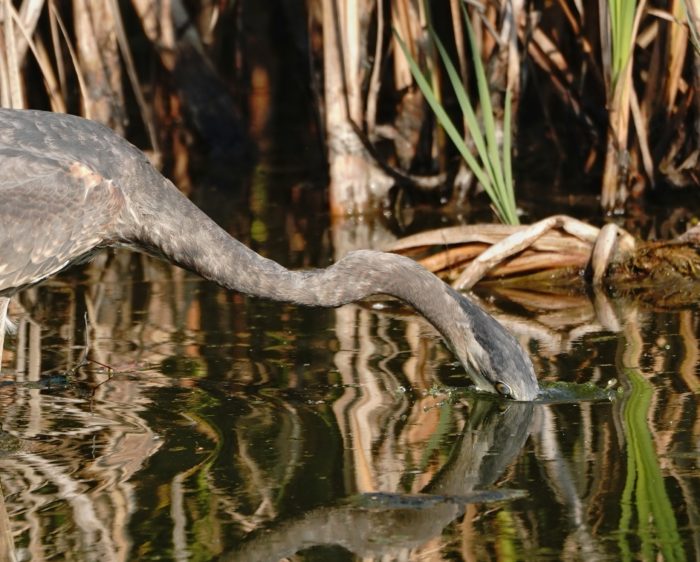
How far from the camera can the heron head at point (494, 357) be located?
6.07 metres

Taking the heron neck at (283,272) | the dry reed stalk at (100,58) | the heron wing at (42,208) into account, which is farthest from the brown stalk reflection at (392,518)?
the dry reed stalk at (100,58)

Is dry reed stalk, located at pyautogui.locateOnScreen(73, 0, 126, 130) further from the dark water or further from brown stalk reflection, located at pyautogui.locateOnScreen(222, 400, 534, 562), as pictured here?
brown stalk reflection, located at pyautogui.locateOnScreen(222, 400, 534, 562)

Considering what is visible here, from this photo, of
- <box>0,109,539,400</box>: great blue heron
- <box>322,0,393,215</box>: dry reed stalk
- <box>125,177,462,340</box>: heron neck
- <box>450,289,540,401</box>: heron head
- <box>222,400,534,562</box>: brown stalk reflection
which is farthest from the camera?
<box>322,0,393,215</box>: dry reed stalk

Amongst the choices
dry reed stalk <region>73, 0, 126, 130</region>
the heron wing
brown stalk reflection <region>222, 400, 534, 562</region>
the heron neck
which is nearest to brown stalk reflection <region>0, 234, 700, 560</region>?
brown stalk reflection <region>222, 400, 534, 562</region>

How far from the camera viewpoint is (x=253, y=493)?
5.02 meters

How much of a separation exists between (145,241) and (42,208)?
544mm

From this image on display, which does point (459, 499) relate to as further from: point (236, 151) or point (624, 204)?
point (236, 151)

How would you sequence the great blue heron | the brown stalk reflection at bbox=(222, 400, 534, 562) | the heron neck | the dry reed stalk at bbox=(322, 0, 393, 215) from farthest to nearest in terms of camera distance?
the dry reed stalk at bbox=(322, 0, 393, 215), the heron neck, the great blue heron, the brown stalk reflection at bbox=(222, 400, 534, 562)

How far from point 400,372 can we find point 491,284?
191 cm

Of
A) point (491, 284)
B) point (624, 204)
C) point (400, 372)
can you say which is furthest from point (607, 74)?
point (400, 372)

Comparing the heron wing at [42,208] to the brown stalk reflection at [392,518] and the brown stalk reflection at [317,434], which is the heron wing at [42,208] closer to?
the brown stalk reflection at [317,434]

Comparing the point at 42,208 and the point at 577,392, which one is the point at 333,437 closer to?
the point at 577,392

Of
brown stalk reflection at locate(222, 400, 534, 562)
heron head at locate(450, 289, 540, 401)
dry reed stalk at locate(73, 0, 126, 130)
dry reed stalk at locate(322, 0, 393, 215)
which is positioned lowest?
brown stalk reflection at locate(222, 400, 534, 562)

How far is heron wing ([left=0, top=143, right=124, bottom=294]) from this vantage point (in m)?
6.25
